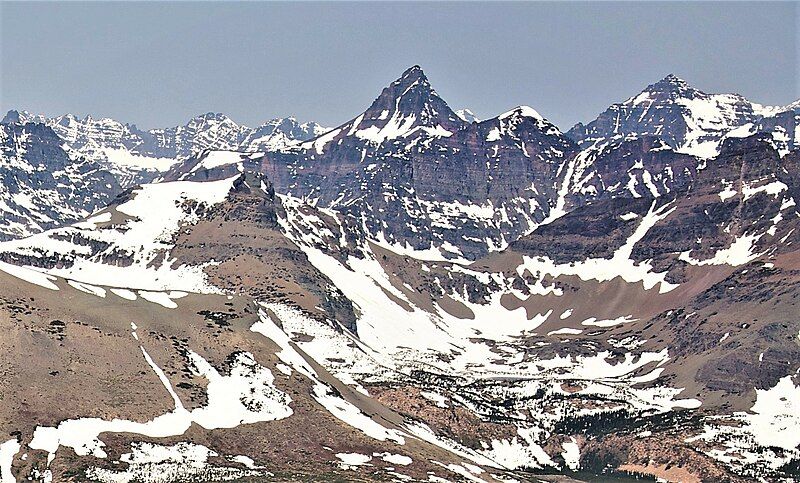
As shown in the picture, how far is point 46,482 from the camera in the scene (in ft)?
656

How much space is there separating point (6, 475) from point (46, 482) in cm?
683

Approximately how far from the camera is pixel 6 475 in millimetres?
197375
